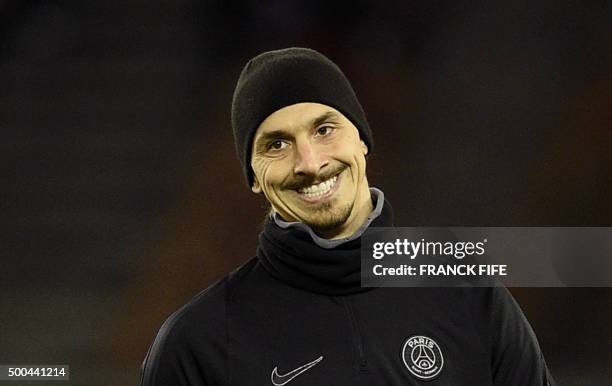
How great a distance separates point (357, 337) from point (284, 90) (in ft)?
1.11

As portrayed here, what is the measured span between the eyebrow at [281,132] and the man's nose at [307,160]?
28mm

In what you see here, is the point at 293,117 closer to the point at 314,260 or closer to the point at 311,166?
the point at 311,166

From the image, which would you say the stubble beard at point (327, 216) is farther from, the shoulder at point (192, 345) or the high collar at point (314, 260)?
the shoulder at point (192, 345)

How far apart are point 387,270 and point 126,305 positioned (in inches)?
24.1

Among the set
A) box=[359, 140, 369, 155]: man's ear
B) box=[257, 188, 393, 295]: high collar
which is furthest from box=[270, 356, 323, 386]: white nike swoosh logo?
box=[359, 140, 369, 155]: man's ear

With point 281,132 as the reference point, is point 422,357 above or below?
below

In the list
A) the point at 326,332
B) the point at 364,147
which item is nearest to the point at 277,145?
the point at 364,147

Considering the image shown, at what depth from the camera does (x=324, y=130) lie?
1.31 meters

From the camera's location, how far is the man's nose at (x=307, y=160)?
49.9 inches

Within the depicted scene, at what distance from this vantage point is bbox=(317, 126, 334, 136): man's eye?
1.30 meters

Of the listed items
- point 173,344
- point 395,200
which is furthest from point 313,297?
point 395,200

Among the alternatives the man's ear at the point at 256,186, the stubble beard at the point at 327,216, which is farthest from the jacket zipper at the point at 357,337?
the man's ear at the point at 256,186

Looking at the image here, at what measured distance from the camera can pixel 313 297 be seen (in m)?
1.28

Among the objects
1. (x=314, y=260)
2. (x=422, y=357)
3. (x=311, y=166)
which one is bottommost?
(x=422, y=357)
